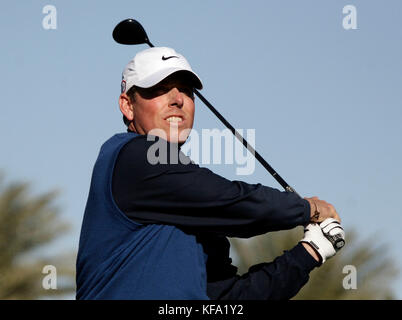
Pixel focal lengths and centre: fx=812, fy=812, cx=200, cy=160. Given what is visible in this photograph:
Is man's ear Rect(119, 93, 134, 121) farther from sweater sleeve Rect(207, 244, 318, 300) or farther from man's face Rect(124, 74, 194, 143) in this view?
sweater sleeve Rect(207, 244, 318, 300)

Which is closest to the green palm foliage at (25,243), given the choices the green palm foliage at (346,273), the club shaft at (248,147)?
the green palm foliage at (346,273)

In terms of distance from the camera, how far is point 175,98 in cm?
462

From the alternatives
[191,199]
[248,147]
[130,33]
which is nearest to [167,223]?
[191,199]

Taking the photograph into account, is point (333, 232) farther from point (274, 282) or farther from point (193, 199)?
point (193, 199)

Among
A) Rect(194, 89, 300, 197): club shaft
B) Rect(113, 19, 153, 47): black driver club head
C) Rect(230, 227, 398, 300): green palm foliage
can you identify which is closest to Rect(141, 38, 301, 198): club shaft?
Rect(194, 89, 300, 197): club shaft

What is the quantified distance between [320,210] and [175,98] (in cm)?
103

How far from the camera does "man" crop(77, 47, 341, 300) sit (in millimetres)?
4027

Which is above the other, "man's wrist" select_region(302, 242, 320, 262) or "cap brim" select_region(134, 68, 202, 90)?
"cap brim" select_region(134, 68, 202, 90)

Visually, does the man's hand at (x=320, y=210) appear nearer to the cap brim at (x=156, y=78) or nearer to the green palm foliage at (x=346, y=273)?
the cap brim at (x=156, y=78)

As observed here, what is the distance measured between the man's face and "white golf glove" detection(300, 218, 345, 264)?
0.90 meters

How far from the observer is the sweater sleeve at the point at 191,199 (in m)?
4.09

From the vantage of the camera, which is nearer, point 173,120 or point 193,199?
point 193,199

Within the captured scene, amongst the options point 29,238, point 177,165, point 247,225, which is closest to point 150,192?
point 177,165
